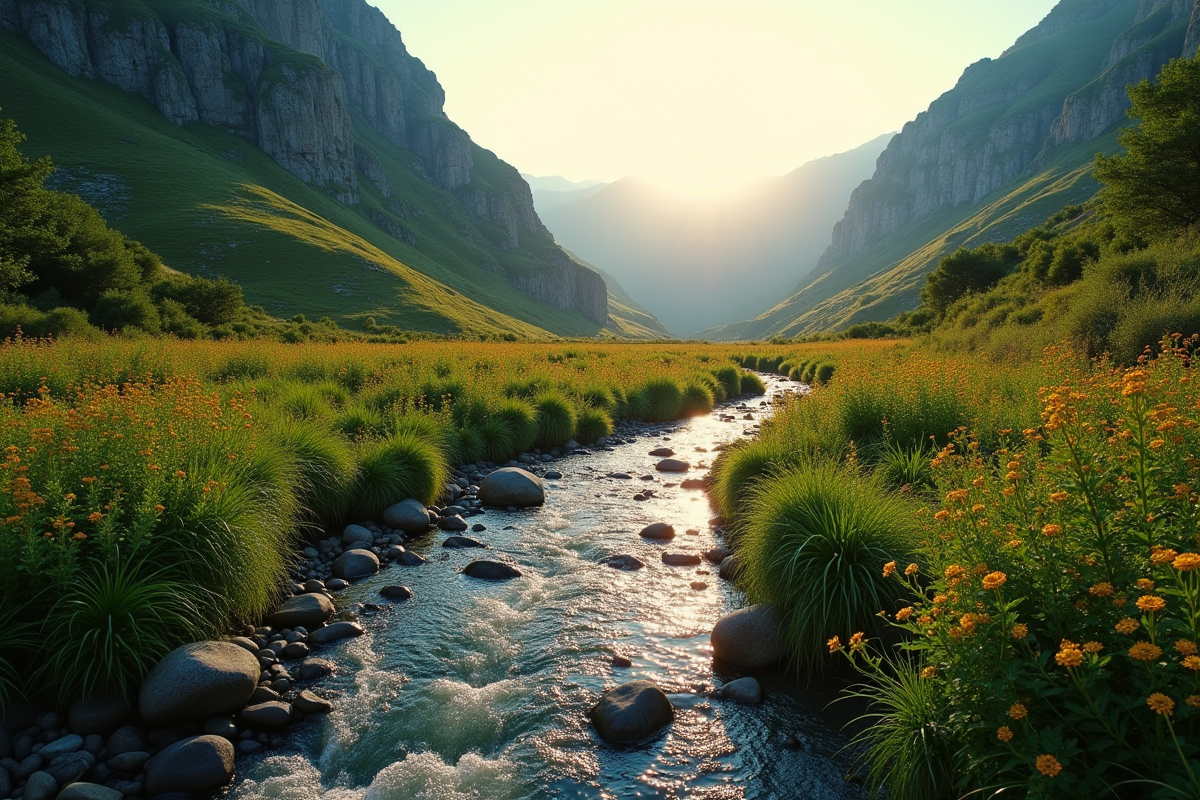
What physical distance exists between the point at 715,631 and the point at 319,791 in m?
4.54

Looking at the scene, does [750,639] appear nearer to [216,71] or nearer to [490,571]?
[490,571]

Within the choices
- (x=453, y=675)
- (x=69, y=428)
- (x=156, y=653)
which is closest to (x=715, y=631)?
(x=453, y=675)

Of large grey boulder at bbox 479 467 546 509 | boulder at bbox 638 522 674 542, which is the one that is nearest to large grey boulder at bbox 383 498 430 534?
large grey boulder at bbox 479 467 546 509

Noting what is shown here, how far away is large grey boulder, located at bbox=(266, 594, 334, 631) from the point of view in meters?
7.84

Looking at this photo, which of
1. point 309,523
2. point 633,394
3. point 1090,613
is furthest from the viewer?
point 633,394

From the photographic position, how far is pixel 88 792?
4773 mm

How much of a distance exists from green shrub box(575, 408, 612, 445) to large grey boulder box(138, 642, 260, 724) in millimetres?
14409

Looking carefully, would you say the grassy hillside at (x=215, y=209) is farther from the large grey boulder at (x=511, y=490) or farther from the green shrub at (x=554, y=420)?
the large grey boulder at (x=511, y=490)

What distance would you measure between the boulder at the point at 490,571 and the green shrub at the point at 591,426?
10367 mm

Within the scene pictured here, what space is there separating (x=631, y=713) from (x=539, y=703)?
111cm

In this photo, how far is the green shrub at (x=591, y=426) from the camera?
20391 millimetres

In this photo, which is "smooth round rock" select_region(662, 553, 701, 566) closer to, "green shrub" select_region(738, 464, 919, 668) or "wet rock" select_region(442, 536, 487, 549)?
"green shrub" select_region(738, 464, 919, 668)

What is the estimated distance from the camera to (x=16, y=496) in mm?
5285

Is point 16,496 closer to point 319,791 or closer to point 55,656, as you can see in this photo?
point 55,656
